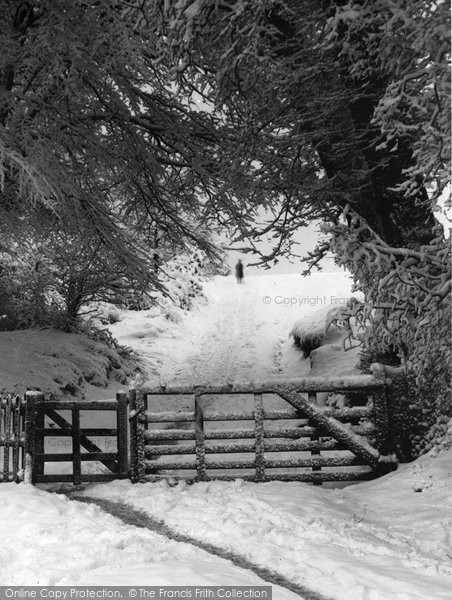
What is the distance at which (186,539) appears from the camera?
19.3ft

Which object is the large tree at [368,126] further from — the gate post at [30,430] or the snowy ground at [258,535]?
the gate post at [30,430]

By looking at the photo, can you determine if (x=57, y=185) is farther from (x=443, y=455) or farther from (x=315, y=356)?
(x=315, y=356)

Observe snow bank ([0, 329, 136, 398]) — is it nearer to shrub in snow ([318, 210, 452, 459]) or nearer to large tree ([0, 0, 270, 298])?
A: large tree ([0, 0, 270, 298])

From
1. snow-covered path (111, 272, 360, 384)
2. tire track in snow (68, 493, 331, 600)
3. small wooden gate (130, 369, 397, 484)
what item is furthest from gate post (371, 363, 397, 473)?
snow-covered path (111, 272, 360, 384)

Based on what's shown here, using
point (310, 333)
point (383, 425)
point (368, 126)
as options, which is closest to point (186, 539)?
point (383, 425)

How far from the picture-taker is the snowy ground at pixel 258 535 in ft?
15.2

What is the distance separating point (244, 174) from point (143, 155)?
111 inches

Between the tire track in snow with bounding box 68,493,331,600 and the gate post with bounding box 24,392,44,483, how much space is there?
27.4 inches

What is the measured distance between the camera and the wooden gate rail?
26.9ft

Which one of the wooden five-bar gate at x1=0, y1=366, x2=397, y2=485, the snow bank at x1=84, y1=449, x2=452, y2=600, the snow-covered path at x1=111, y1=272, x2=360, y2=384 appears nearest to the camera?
the snow bank at x1=84, y1=449, x2=452, y2=600

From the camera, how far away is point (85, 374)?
52.0ft

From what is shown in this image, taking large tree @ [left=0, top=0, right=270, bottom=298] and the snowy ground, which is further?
large tree @ [left=0, top=0, right=270, bottom=298]

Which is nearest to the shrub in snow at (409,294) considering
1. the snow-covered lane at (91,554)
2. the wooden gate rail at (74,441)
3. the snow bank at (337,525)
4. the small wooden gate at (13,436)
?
the snow bank at (337,525)

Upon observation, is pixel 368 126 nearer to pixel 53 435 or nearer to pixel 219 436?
pixel 219 436
